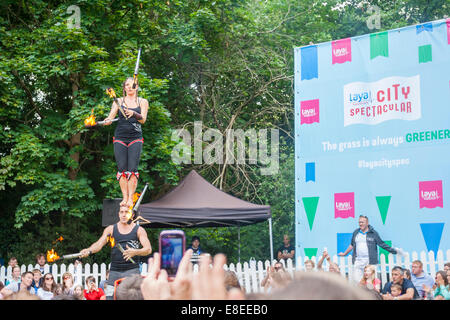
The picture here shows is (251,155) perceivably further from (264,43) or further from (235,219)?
(235,219)

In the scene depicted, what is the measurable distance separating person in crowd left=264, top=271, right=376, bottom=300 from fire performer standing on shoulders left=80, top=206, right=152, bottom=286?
481 centimetres

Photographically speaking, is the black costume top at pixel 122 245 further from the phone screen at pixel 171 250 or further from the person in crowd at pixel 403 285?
the phone screen at pixel 171 250

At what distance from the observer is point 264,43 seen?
57.2 ft

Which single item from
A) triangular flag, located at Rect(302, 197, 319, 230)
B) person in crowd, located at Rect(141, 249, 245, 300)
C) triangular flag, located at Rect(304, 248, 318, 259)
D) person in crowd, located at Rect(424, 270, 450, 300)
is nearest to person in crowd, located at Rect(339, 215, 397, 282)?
triangular flag, located at Rect(304, 248, 318, 259)

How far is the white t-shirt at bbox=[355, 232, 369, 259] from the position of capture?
8922 millimetres

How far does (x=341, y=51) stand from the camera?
9.74m

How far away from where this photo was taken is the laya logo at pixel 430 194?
8.53m

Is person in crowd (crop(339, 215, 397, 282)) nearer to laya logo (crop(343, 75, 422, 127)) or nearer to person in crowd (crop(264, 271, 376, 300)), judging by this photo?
laya logo (crop(343, 75, 422, 127))

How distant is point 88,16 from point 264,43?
6424 mm

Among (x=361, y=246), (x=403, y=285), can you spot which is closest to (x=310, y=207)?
(x=361, y=246)

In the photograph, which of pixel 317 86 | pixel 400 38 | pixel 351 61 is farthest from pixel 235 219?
pixel 400 38

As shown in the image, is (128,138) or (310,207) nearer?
(128,138)

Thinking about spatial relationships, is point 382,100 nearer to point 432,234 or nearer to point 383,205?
point 383,205

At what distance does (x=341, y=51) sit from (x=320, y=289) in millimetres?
A: 9012
